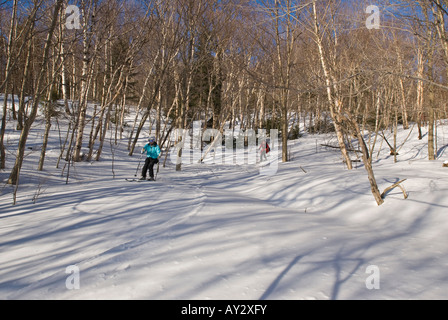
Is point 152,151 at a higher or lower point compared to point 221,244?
higher

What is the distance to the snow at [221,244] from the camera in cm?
280

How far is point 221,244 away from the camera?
388cm

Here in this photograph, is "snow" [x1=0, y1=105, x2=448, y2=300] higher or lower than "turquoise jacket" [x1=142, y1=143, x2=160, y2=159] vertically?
lower

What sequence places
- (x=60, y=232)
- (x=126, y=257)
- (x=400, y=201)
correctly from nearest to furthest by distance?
(x=126, y=257), (x=60, y=232), (x=400, y=201)

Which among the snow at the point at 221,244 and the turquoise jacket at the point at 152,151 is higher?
the turquoise jacket at the point at 152,151

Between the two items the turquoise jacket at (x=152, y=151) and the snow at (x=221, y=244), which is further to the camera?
the turquoise jacket at (x=152, y=151)

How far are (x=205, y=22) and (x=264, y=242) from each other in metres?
14.7

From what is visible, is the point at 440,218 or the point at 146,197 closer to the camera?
the point at 440,218

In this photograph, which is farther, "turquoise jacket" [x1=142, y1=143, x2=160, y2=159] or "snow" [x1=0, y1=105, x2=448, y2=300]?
"turquoise jacket" [x1=142, y1=143, x2=160, y2=159]

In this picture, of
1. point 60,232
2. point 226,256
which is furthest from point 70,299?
point 60,232

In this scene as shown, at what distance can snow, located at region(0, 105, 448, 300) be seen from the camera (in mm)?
2805
